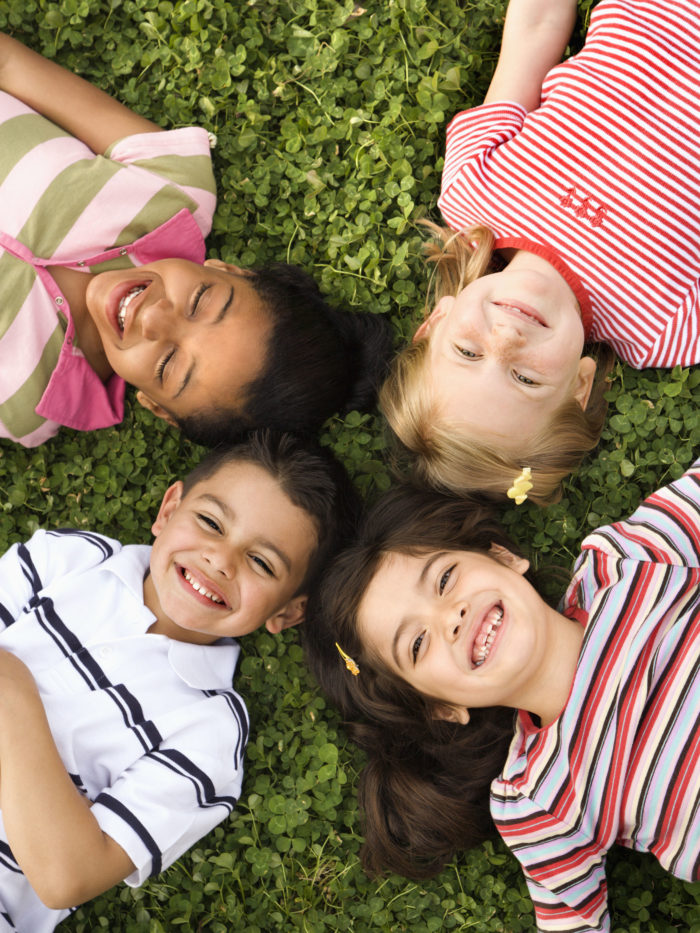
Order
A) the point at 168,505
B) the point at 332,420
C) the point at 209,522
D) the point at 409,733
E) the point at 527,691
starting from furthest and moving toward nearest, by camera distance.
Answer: the point at 332,420
the point at 168,505
the point at 409,733
the point at 209,522
the point at 527,691

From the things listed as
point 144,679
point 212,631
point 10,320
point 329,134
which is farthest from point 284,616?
point 329,134

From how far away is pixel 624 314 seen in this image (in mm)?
2744

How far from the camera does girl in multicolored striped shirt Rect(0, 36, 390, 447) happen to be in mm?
2711

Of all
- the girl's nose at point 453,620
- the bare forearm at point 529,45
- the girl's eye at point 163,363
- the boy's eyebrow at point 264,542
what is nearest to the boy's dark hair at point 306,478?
the boy's eyebrow at point 264,542

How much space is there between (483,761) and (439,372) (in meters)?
1.34

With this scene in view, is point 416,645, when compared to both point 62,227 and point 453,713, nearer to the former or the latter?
point 453,713

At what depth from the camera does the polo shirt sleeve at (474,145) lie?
2781 mm

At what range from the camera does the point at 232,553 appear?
2.60 meters

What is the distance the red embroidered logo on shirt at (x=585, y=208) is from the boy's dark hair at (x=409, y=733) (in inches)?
40.7

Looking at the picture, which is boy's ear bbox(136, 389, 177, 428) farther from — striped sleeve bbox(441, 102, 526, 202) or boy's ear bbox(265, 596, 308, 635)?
striped sleeve bbox(441, 102, 526, 202)

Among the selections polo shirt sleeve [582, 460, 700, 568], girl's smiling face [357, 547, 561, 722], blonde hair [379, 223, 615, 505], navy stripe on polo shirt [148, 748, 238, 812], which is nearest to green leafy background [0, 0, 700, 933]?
blonde hair [379, 223, 615, 505]

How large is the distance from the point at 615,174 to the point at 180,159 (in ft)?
5.06

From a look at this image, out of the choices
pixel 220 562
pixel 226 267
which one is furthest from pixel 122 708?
pixel 226 267

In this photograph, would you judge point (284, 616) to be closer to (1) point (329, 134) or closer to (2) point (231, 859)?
(2) point (231, 859)
